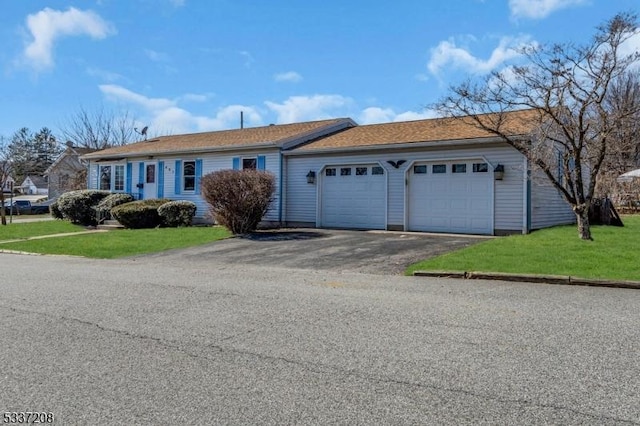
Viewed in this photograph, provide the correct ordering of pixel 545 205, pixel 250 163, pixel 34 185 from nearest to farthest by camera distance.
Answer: pixel 545 205, pixel 250 163, pixel 34 185

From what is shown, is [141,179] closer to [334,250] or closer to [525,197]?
[334,250]

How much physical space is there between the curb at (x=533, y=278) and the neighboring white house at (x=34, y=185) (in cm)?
7098

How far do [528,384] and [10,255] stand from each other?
14.6 m

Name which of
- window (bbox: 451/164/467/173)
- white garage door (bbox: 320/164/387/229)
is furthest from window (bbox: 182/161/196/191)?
window (bbox: 451/164/467/173)

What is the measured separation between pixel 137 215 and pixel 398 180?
10445 millimetres

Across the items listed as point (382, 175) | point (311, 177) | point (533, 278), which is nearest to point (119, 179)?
point (311, 177)

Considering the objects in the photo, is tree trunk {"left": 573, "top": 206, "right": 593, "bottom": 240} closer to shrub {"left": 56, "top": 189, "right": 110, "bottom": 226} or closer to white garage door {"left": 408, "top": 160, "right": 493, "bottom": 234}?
white garage door {"left": 408, "top": 160, "right": 493, "bottom": 234}

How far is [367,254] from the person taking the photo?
12.1 meters

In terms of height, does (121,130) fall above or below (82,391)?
above

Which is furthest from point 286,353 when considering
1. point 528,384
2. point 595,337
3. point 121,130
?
Answer: point 121,130

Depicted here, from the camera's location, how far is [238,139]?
22.3 m

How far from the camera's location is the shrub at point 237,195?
54.0 ft

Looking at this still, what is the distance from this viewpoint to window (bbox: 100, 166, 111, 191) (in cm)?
2573

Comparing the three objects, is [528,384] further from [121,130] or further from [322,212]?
[121,130]
